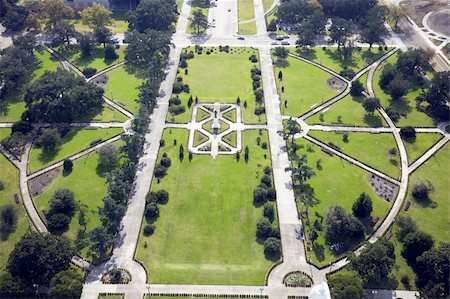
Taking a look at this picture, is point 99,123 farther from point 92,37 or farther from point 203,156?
A: point 92,37

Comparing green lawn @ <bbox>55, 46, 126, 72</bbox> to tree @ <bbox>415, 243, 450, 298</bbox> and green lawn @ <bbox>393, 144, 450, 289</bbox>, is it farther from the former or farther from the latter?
tree @ <bbox>415, 243, 450, 298</bbox>

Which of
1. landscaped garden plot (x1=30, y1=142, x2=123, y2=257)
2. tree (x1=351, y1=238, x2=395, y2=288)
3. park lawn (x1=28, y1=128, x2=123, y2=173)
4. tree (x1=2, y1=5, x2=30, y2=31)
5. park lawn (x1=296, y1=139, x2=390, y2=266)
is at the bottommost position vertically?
tree (x1=2, y1=5, x2=30, y2=31)

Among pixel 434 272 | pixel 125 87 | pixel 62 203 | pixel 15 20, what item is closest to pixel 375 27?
pixel 125 87

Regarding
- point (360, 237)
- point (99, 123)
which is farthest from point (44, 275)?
point (360, 237)

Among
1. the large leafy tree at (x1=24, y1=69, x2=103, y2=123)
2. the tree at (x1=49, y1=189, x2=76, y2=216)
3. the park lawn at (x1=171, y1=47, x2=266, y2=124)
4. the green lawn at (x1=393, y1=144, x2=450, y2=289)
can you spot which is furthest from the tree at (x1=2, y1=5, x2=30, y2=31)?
the green lawn at (x1=393, y1=144, x2=450, y2=289)

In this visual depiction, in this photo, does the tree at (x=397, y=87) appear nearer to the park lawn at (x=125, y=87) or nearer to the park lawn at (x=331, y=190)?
the park lawn at (x=331, y=190)

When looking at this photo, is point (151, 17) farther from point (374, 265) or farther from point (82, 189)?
point (374, 265)
